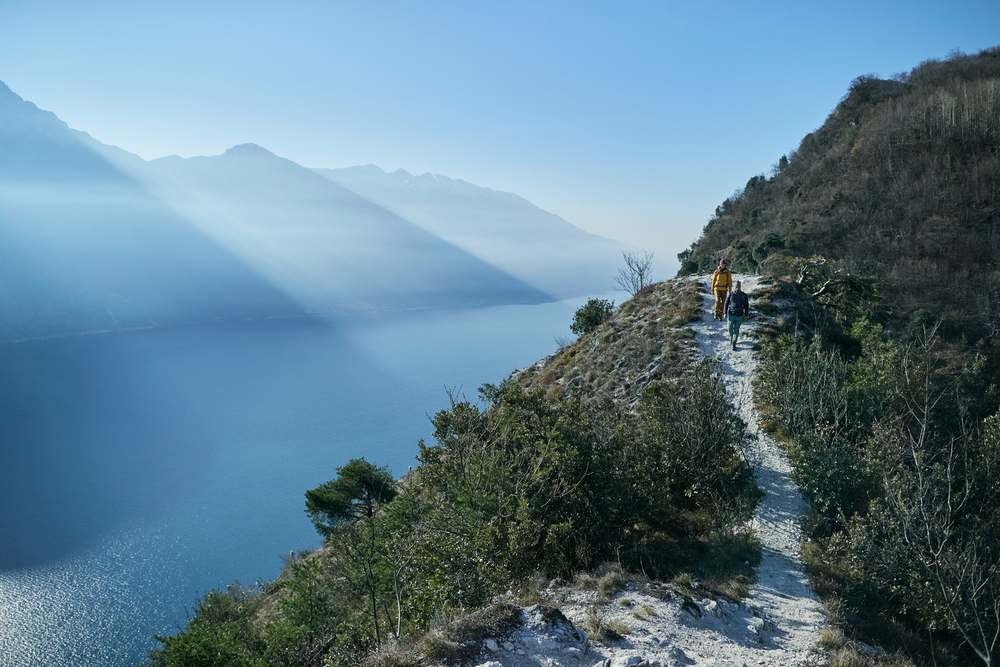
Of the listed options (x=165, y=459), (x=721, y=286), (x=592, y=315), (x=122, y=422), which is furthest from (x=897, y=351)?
(x=122, y=422)

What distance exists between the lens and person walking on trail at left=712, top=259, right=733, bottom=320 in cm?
1944

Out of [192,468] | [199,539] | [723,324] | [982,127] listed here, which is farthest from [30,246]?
[982,127]

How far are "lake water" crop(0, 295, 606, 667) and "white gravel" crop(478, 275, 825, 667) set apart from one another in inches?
861

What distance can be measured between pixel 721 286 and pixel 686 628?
51.6ft

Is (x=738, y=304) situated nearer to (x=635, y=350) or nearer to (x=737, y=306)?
(x=737, y=306)

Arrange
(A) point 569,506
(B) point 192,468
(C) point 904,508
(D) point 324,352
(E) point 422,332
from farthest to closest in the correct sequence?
(E) point 422,332, (D) point 324,352, (B) point 192,468, (A) point 569,506, (C) point 904,508

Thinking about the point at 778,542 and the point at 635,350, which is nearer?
the point at 778,542

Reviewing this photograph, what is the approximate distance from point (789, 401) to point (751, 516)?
4.51 metres

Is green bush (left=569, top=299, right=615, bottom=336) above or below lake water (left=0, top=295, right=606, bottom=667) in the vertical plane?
above

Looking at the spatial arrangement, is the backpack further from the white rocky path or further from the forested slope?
the white rocky path

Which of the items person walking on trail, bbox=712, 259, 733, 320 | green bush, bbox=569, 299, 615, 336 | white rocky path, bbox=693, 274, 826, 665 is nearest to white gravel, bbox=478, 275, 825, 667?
white rocky path, bbox=693, 274, 826, 665

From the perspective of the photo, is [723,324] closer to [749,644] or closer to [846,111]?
[749,644]

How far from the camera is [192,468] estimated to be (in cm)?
5925

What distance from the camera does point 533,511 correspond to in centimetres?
909
